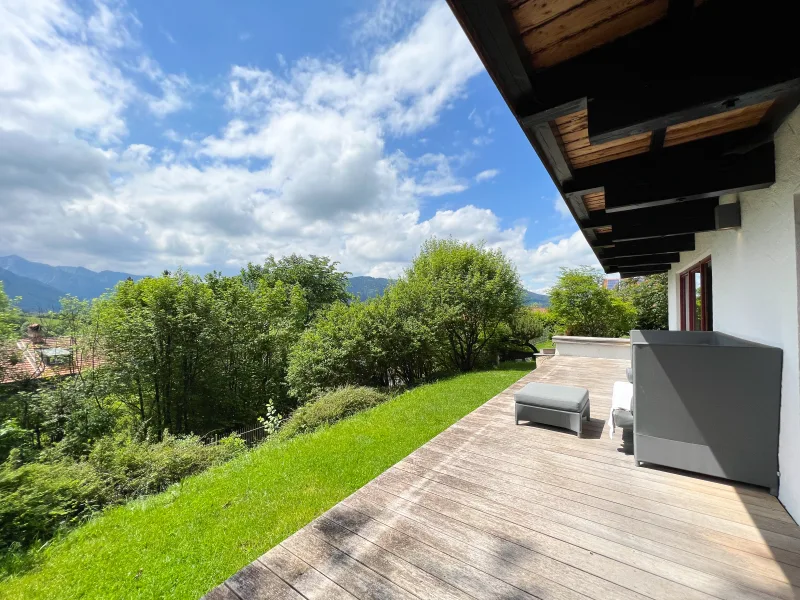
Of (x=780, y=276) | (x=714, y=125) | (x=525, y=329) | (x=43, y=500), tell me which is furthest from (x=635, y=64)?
(x=525, y=329)

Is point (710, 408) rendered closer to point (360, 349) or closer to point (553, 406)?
point (553, 406)

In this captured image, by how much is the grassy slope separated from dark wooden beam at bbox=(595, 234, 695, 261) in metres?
4.18

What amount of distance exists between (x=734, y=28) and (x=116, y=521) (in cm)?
623

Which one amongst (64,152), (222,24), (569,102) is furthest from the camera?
(64,152)

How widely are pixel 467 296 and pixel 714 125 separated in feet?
36.7

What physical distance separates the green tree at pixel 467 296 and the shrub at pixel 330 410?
16.6 ft

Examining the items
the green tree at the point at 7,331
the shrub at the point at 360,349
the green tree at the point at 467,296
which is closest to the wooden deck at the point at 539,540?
the shrub at the point at 360,349

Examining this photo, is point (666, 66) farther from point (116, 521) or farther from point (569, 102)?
point (116, 521)

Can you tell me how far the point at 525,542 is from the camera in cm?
214

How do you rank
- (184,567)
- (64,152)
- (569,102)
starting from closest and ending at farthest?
(569,102) → (184,567) → (64,152)

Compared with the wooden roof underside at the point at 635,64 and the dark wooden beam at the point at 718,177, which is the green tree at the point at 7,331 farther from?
the dark wooden beam at the point at 718,177

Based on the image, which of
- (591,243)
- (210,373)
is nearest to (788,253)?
(591,243)

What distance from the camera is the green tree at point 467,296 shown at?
1298 centimetres

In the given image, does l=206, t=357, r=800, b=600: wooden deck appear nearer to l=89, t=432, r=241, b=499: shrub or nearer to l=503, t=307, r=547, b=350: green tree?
l=89, t=432, r=241, b=499: shrub
